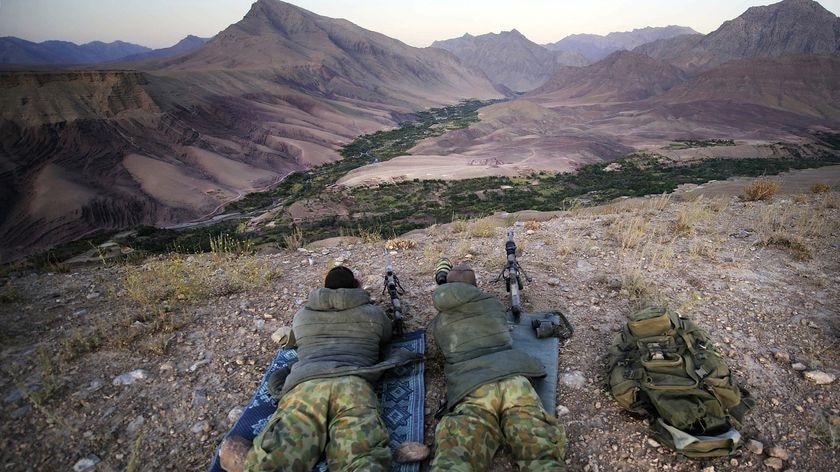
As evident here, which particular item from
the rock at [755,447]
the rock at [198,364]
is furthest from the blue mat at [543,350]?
the rock at [198,364]

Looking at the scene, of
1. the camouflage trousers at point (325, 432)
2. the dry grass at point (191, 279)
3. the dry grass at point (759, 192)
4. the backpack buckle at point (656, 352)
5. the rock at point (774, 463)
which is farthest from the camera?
the dry grass at point (759, 192)

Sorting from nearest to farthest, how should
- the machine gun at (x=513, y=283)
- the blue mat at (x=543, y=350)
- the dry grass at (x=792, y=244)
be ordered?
1. the blue mat at (x=543, y=350)
2. the machine gun at (x=513, y=283)
3. the dry grass at (x=792, y=244)

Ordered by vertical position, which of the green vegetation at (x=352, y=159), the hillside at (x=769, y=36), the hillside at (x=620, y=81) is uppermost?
the hillside at (x=769, y=36)

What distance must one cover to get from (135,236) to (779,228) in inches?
847

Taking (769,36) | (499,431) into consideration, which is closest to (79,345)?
(499,431)

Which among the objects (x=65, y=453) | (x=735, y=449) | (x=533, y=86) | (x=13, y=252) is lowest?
(x=13, y=252)

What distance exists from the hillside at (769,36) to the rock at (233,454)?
99575 millimetres

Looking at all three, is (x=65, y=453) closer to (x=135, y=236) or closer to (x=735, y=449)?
(x=735, y=449)

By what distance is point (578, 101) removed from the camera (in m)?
70.5

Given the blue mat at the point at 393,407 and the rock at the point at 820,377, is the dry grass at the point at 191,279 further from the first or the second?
the rock at the point at 820,377

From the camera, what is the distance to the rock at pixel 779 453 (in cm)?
272

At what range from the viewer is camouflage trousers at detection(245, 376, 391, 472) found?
101 inches

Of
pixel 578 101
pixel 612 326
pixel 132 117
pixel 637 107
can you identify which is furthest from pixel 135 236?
pixel 578 101

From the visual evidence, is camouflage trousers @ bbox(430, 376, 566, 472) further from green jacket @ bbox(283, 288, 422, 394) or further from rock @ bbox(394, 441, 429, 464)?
green jacket @ bbox(283, 288, 422, 394)
